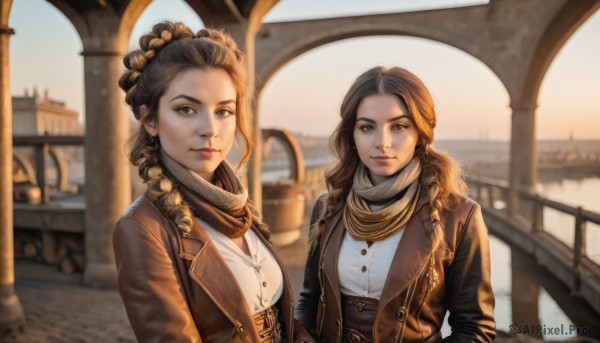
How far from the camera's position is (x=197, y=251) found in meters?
1.46

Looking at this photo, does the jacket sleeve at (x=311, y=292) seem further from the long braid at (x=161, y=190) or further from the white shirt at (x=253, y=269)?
the long braid at (x=161, y=190)

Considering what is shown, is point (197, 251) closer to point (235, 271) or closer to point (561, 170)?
point (235, 271)

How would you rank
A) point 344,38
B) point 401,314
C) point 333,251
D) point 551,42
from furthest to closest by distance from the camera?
point 344,38 → point 551,42 → point 333,251 → point 401,314

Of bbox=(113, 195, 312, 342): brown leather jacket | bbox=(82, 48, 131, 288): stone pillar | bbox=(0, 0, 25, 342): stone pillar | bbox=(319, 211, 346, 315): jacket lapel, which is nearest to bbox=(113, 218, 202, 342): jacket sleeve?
bbox=(113, 195, 312, 342): brown leather jacket

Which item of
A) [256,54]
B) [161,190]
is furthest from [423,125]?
[256,54]

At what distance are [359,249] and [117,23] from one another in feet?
19.1

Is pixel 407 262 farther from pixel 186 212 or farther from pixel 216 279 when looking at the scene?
pixel 186 212

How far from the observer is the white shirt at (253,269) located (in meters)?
1.57

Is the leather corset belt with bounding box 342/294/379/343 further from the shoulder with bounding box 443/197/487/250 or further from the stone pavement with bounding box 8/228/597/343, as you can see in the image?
the stone pavement with bounding box 8/228/597/343

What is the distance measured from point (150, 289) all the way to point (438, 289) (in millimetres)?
1108

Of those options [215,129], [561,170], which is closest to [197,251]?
[215,129]

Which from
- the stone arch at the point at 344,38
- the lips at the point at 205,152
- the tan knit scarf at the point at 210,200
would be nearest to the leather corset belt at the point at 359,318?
the tan knit scarf at the point at 210,200

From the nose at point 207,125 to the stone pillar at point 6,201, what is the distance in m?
4.17

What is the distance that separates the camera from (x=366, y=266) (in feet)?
6.14
